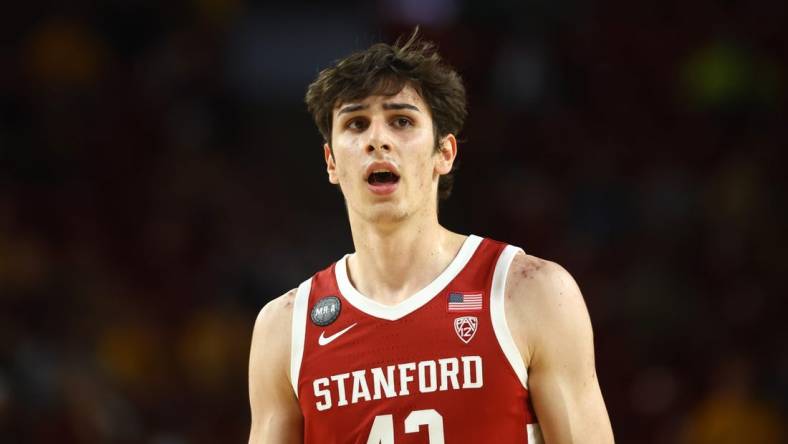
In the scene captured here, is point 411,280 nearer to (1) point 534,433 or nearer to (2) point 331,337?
(2) point 331,337

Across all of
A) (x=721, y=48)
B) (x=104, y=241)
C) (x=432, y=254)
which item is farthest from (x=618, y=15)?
(x=432, y=254)

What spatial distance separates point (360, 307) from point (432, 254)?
12.8 inches

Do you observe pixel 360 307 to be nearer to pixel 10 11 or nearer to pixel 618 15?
pixel 618 15

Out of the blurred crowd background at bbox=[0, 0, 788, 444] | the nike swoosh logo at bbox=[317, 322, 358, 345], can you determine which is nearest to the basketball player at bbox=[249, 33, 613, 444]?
the nike swoosh logo at bbox=[317, 322, 358, 345]

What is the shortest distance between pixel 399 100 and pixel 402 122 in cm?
8

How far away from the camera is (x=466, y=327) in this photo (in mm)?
4051

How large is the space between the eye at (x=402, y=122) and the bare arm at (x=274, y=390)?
31.4 inches

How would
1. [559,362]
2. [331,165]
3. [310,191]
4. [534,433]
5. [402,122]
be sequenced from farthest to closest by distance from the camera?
[310,191] → [331,165] → [402,122] → [534,433] → [559,362]

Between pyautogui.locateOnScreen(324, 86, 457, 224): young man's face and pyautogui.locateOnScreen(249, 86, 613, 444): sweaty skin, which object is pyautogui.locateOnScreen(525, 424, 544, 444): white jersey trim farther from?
pyautogui.locateOnScreen(324, 86, 457, 224): young man's face

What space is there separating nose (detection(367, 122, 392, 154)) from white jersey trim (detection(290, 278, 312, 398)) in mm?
647

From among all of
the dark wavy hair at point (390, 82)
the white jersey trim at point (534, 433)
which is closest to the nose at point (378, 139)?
the dark wavy hair at point (390, 82)

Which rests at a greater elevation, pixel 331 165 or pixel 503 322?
pixel 331 165

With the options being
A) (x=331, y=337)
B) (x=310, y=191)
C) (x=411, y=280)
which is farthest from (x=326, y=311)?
(x=310, y=191)

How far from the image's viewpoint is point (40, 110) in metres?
11.5
